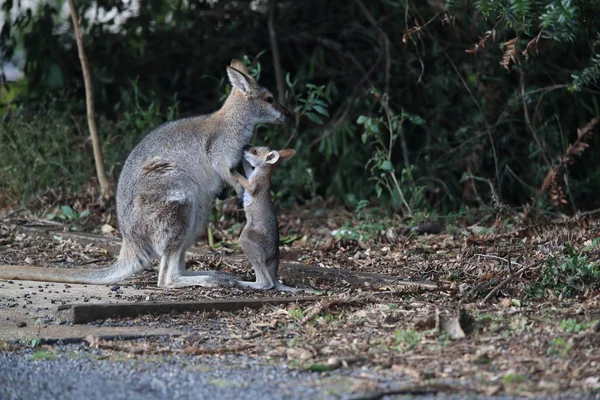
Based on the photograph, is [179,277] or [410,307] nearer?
[410,307]

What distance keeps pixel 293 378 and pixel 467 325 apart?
3.50ft

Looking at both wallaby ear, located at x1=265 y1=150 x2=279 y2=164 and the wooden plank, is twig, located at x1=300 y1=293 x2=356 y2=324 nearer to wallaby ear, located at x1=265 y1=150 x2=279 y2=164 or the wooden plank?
the wooden plank

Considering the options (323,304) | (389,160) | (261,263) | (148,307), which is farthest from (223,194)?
(389,160)

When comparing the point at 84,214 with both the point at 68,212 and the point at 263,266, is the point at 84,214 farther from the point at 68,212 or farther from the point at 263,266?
the point at 263,266

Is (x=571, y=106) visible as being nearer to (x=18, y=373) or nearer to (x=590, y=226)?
(x=590, y=226)

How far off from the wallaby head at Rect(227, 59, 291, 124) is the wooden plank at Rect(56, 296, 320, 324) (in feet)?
5.96

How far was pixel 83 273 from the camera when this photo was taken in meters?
6.50

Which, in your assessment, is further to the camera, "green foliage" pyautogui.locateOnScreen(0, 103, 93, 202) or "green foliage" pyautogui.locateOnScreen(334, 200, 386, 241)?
"green foliage" pyautogui.locateOnScreen(0, 103, 93, 202)

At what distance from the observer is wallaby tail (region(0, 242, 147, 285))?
6.43 m

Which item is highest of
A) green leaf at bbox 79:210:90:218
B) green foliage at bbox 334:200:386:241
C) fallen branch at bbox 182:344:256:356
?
fallen branch at bbox 182:344:256:356

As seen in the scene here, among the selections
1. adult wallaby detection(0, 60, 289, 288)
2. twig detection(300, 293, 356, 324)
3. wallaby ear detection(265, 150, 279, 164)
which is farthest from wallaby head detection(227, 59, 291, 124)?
twig detection(300, 293, 356, 324)

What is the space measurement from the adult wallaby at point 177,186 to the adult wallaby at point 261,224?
5.7 inches

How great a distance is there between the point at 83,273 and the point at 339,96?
199 inches

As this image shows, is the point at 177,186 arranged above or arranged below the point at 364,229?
above
